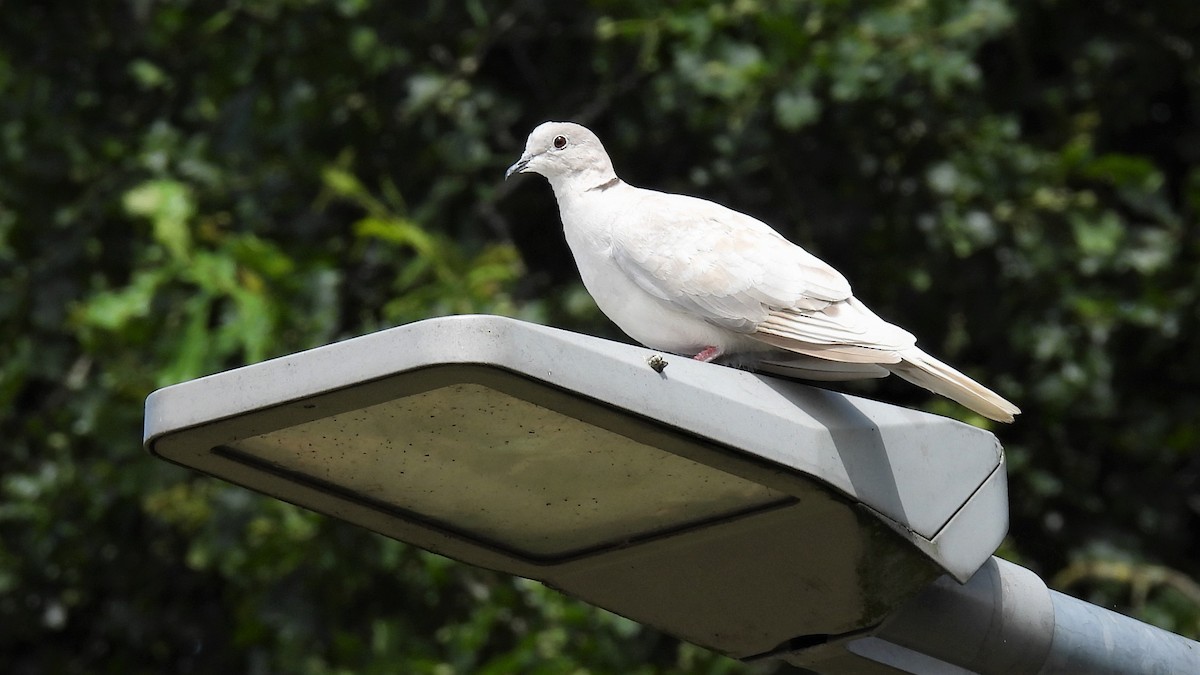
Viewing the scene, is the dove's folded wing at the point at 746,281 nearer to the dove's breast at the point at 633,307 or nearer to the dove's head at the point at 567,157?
the dove's breast at the point at 633,307

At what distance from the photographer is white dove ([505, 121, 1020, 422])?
2496mm

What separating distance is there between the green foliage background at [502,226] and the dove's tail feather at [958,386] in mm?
2652

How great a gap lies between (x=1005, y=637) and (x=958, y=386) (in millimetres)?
364

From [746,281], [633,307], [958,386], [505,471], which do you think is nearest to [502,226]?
[633,307]

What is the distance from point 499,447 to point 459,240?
12.5 ft

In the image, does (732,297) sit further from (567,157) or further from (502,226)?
(502,226)

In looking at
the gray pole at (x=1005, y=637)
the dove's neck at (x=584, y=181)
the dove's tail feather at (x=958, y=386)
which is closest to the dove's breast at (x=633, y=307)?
the dove's neck at (x=584, y=181)

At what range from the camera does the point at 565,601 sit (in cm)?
520

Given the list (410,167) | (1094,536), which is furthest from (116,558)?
(1094,536)

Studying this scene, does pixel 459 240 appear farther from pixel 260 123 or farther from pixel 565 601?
pixel 565 601

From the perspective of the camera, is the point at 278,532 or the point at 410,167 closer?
the point at 278,532

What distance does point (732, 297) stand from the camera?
2.64 metres

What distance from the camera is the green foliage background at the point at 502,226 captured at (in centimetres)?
530

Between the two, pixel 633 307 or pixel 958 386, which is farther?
pixel 633 307
